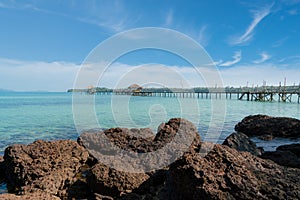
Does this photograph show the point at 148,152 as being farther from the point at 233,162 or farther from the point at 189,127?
the point at 233,162

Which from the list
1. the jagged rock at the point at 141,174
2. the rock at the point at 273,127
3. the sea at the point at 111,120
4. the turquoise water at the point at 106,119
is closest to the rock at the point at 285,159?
the jagged rock at the point at 141,174

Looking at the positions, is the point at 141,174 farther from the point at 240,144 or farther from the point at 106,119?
the point at 106,119

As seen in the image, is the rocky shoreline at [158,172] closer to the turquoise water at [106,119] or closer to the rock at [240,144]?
the rock at [240,144]

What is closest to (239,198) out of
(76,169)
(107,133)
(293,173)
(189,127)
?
(293,173)

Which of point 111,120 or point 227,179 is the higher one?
point 227,179

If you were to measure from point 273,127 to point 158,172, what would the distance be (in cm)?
1075

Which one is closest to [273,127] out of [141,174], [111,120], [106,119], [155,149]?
[155,149]

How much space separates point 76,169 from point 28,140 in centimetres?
842

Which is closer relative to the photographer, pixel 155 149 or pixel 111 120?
pixel 155 149

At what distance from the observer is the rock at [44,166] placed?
4816mm

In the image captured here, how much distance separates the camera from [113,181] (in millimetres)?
4676

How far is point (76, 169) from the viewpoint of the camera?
6164 mm

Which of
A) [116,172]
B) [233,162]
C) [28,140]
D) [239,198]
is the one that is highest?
[233,162]

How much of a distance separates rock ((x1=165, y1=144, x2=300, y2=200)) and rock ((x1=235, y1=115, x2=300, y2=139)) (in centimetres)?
1064
